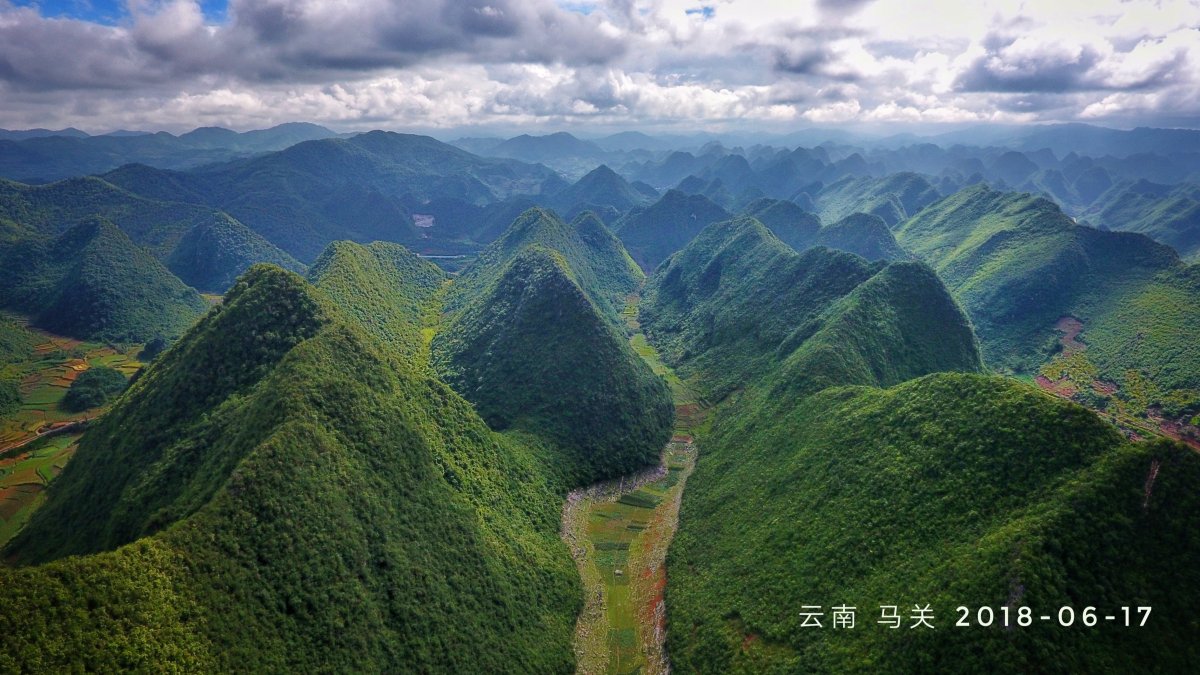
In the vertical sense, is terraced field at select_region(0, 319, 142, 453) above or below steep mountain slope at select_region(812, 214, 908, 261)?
below

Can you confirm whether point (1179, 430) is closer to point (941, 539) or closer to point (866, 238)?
point (941, 539)

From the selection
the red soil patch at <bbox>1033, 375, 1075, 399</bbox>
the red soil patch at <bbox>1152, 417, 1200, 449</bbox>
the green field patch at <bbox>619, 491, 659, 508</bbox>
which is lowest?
the red soil patch at <bbox>1152, 417, 1200, 449</bbox>

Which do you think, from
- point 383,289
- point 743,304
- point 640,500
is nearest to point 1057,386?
point 743,304

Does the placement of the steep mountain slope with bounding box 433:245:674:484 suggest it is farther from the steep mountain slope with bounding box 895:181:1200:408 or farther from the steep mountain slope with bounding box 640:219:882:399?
the steep mountain slope with bounding box 895:181:1200:408

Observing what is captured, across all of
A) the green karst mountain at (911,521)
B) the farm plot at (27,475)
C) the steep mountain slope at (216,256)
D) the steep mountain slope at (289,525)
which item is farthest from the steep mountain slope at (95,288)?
the green karst mountain at (911,521)

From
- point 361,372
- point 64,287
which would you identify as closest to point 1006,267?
point 361,372

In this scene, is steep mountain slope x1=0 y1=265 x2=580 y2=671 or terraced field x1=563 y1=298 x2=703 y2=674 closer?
steep mountain slope x1=0 y1=265 x2=580 y2=671

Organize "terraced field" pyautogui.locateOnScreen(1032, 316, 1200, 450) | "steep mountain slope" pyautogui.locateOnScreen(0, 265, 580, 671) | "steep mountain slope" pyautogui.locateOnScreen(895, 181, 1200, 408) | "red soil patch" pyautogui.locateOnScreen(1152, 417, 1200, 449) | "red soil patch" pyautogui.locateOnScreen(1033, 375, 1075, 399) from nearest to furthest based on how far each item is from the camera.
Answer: "steep mountain slope" pyautogui.locateOnScreen(0, 265, 580, 671) < "red soil patch" pyautogui.locateOnScreen(1152, 417, 1200, 449) < "terraced field" pyautogui.locateOnScreen(1032, 316, 1200, 450) < "steep mountain slope" pyautogui.locateOnScreen(895, 181, 1200, 408) < "red soil patch" pyautogui.locateOnScreen(1033, 375, 1075, 399)

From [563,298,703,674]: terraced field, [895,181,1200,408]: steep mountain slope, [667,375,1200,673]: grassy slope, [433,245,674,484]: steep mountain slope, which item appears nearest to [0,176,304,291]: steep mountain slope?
[433,245,674,484]: steep mountain slope
